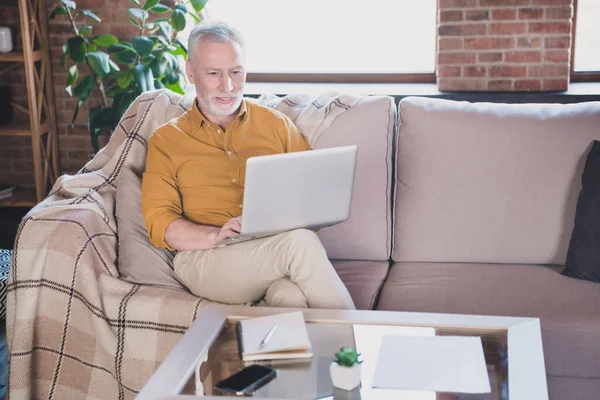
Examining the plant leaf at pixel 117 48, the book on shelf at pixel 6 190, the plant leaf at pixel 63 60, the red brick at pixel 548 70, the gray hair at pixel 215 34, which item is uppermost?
the gray hair at pixel 215 34

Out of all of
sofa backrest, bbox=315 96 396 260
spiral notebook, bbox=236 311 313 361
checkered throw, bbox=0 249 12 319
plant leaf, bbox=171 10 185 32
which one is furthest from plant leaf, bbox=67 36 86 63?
spiral notebook, bbox=236 311 313 361

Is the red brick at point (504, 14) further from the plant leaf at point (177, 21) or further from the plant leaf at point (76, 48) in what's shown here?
the plant leaf at point (76, 48)

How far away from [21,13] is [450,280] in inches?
99.3

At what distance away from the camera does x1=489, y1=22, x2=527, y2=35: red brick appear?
3961 mm

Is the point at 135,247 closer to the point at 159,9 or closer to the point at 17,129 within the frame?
the point at 159,9

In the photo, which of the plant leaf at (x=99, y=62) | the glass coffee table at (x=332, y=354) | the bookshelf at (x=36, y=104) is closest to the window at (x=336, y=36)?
the plant leaf at (x=99, y=62)

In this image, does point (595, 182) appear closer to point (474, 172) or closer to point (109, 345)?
point (474, 172)

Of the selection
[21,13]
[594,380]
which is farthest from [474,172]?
[21,13]

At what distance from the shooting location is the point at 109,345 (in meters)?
2.41

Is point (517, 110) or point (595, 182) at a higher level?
point (517, 110)

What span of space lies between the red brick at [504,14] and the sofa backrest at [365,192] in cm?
A: 143

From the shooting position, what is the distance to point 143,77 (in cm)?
385

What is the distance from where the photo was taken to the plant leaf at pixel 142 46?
3830 millimetres

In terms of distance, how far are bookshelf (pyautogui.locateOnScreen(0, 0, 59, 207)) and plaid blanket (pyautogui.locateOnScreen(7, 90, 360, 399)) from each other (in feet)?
5.78
